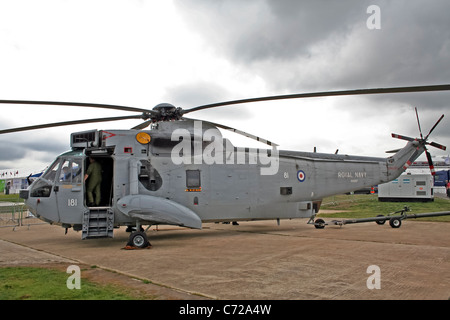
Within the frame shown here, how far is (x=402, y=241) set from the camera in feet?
32.1

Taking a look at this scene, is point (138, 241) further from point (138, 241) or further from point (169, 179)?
point (169, 179)

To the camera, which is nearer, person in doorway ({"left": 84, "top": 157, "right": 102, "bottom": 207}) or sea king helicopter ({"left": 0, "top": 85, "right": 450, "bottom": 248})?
sea king helicopter ({"left": 0, "top": 85, "right": 450, "bottom": 248})

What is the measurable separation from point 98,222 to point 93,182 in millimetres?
1381

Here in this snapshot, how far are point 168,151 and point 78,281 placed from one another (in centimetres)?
602

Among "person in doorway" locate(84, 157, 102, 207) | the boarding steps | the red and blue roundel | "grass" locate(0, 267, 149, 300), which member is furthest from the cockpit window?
the red and blue roundel

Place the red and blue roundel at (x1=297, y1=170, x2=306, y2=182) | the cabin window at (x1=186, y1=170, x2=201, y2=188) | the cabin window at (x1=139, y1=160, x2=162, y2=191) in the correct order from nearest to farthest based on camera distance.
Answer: the cabin window at (x1=139, y1=160, x2=162, y2=191), the cabin window at (x1=186, y1=170, x2=201, y2=188), the red and blue roundel at (x1=297, y1=170, x2=306, y2=182)

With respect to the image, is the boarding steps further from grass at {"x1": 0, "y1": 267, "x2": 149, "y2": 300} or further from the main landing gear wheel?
grass at {"x1": 0, "y1": 267, "x2": 149, "y2": 300}

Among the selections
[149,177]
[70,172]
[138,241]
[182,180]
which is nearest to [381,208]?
[182,180]

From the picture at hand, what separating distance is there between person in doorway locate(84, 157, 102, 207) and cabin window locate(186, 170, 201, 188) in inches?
111

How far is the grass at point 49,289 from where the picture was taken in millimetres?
4652

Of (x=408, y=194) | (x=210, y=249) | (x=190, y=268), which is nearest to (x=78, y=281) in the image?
(x=190, y=268)

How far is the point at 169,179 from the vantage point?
10922 millimetres

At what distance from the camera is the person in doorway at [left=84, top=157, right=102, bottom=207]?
10375 mm
